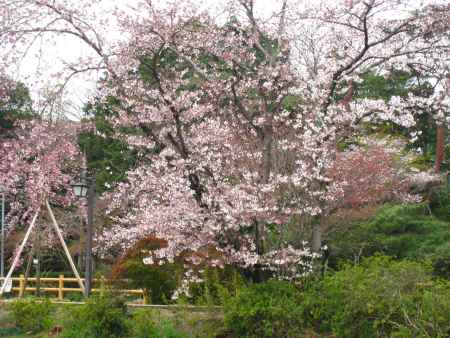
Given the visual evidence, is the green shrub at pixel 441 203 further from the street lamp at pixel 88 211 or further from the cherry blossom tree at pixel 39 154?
the cherry blossom tree at pixel 39 154

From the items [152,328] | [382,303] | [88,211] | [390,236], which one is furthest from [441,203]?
[152,328]

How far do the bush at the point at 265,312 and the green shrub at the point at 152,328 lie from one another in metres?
0.67

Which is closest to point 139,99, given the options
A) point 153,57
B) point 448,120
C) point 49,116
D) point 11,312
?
point 153,57

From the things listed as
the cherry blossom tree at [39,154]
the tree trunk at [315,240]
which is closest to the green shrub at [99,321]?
the cherry blossom tree at [39,154]

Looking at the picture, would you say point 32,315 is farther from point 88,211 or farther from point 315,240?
point 315,240

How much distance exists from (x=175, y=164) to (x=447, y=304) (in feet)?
12.3

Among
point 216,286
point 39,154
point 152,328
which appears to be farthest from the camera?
point 39,154

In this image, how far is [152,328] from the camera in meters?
7.47

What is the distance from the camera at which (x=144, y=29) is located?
7871mm

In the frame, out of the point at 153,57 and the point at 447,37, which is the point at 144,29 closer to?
the point at 153,57

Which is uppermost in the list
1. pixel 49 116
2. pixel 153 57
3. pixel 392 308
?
pixel 153 57

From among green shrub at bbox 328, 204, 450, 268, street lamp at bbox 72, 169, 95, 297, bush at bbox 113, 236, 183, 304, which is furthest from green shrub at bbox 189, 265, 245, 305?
green shrub at bbox 328, 204, 450, 268

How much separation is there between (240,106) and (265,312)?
2867 millimetres

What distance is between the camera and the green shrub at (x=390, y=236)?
12.8 metres
